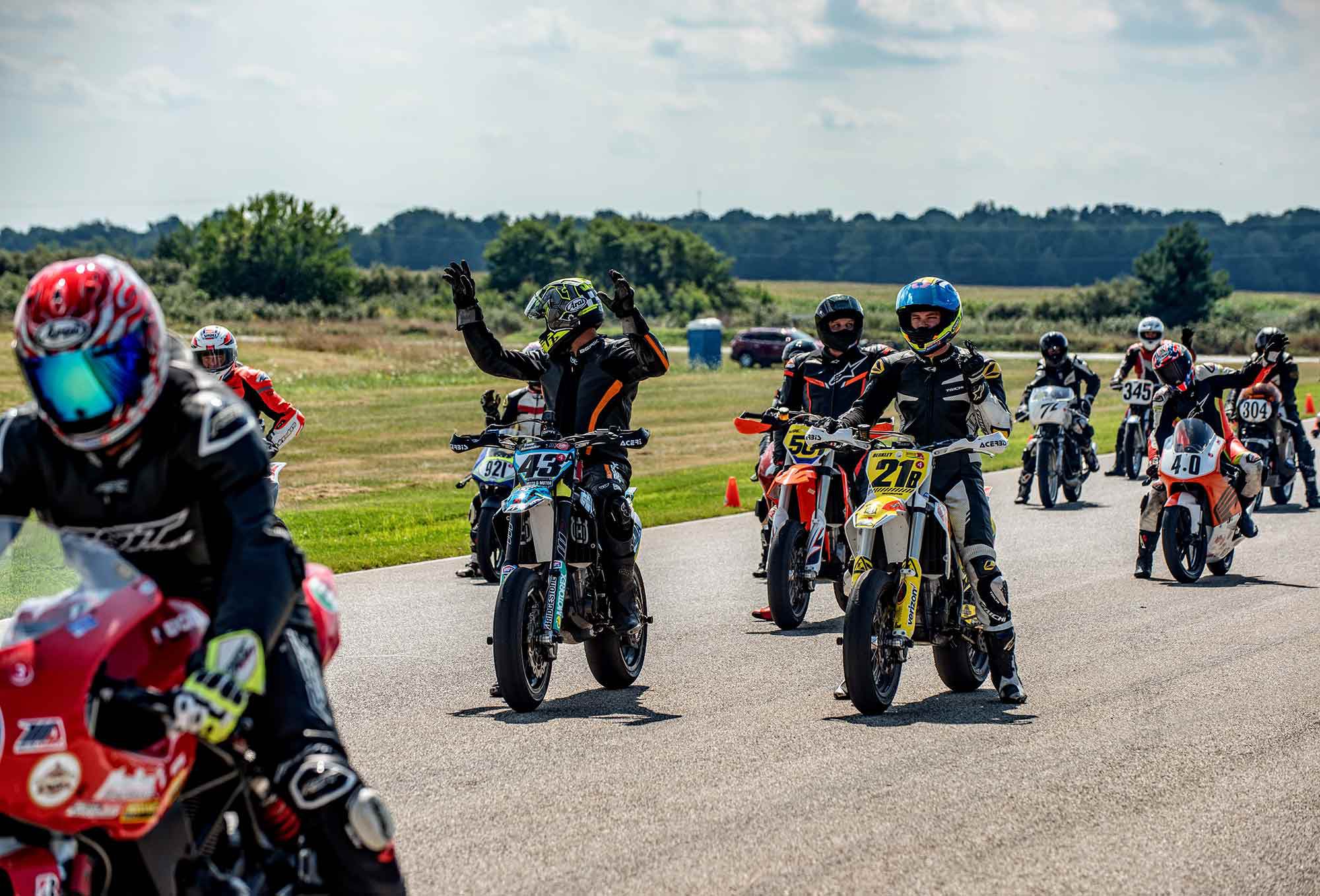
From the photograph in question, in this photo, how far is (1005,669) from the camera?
8922 mm

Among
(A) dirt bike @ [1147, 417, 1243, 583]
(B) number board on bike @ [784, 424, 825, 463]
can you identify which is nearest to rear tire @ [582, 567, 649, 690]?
(B) number board on bike @ [784, 424, 825, 463]

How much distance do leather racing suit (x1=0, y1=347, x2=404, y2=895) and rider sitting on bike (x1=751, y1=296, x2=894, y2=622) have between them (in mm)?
8611

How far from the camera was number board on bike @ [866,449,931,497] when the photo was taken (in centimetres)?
876

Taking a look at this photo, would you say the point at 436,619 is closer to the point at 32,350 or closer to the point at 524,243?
the point at 32,350

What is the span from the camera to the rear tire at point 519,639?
8352 millimetres

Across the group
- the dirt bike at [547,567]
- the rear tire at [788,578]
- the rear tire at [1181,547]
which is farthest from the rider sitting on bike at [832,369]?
the dirt bike at [547,567]

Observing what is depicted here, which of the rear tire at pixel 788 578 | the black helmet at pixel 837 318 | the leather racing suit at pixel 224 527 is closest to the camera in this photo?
the leather racing suit at pixel 224 527

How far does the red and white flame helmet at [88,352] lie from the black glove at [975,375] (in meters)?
5.80

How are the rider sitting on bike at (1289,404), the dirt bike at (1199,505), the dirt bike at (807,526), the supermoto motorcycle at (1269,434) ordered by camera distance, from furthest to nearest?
1. the supermoto motorcycle at (1269,434)
2. the rider sitting on bike at (1289,404)
3. the dirt bike at (1199,505)
4. the dirt bike at (807,526)

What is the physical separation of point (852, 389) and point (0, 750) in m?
9.53

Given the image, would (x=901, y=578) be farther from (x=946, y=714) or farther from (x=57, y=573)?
(x=57, y=573)

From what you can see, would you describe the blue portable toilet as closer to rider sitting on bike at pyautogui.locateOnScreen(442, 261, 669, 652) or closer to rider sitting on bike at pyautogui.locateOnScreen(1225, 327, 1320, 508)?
rider sitting on bike at pyautogui.locateOnScreen(1225, 327, 1320, 508)

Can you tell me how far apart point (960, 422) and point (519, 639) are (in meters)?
2.66

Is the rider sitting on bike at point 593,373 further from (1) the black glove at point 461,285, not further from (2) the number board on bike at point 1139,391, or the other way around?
(2) the number board on bike at point 1139,391
